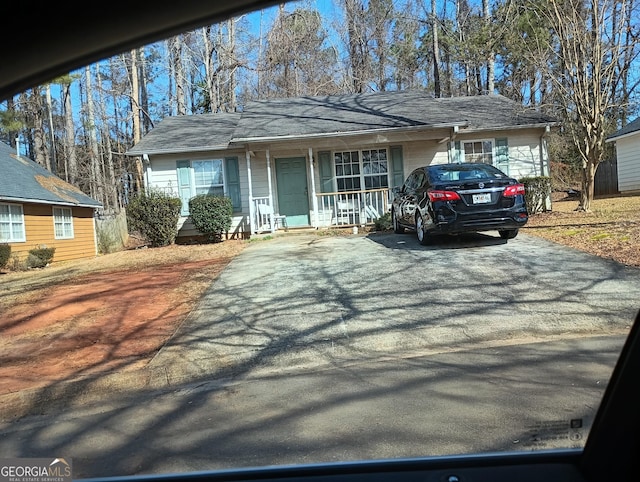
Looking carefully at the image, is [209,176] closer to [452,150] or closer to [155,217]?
[155,217]

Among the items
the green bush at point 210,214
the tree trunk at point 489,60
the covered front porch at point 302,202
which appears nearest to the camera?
the green bush at point 210,214

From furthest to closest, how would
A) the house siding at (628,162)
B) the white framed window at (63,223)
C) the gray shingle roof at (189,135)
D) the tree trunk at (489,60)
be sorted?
1. the tree trunk at (489,60)
2. the white framed window at (63,223)
3. the house siding at (628,162)
4. the gray shingle roof at (189,135)

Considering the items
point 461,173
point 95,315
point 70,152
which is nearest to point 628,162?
point 461,173

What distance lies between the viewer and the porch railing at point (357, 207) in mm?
15820

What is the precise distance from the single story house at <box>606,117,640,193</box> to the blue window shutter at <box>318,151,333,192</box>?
11.8m

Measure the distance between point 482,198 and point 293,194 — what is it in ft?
28.0

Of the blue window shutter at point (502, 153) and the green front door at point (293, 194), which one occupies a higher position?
the blue window shutter at point (502, 153)

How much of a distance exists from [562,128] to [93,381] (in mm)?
16857

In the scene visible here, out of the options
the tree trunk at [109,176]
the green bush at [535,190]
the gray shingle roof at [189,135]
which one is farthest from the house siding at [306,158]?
the tree trunk at [109,176]

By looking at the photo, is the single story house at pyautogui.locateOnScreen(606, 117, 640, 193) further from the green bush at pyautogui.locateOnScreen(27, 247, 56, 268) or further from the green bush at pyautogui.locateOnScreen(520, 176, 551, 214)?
the green bush at pyautogui.locateOnScreen(27, 247, 56, 268)

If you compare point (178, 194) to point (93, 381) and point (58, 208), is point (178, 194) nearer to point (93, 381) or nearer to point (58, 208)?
point (58, 208)

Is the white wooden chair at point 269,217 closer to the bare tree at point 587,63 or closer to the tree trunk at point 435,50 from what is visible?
the bare tree at point 587,63

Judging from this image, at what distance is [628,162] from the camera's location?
2092 centimetres

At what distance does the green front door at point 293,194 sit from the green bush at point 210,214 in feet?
6.74
